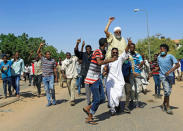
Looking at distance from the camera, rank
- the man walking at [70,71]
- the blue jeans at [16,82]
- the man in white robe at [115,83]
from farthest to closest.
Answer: the blue jeans at [16,82] < the man walking at [70,71] < the man in white robe at [115,83]

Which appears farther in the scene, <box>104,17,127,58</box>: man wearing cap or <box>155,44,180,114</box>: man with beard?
<box>104,17,127,58</box>: man wearing cap

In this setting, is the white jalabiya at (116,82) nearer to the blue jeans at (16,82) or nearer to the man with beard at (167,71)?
the man with beard at (167,71)

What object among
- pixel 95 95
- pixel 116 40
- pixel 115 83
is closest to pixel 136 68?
pixel 116 40

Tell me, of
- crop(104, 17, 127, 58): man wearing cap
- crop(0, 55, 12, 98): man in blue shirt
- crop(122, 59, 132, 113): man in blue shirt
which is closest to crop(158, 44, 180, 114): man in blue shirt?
crop(122, 59, 132, 113): man in blue shirt

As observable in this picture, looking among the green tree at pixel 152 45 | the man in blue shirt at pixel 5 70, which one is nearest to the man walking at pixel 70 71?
the man in blue shirt at pixel 5 70

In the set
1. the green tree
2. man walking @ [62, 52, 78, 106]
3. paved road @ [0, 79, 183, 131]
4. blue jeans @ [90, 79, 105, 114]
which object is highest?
the green tree

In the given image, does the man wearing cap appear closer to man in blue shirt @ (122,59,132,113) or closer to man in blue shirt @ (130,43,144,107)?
man in blue shirt @ (122,59,132,113)

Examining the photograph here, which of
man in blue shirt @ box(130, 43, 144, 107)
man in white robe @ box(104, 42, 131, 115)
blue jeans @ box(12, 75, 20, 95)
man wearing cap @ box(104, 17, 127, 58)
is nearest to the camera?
man in white robe @ box(104, 42, 131, 115)

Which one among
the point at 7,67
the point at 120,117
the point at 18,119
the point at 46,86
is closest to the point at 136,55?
the point at 120,117

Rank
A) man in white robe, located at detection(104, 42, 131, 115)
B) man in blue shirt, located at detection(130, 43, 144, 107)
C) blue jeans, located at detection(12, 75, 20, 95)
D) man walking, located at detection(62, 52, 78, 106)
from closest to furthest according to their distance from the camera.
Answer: man in white robe, located at detection(104, 42, 131, 115) → man in blue shirt, located at detection(130, 43, 144, 107) → man walking, located at detection(62, 52, 78, 106) → blue jeans, located at detection(12, 75, 20, 95)

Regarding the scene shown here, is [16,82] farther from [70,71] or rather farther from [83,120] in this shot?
[83,120]

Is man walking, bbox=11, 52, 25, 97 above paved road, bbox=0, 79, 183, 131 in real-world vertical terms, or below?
above

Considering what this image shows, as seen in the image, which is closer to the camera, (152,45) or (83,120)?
(83,120)

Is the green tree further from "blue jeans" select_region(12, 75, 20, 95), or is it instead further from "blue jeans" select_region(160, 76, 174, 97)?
"blue jeans" select_region(160, 76, 174, 97)
